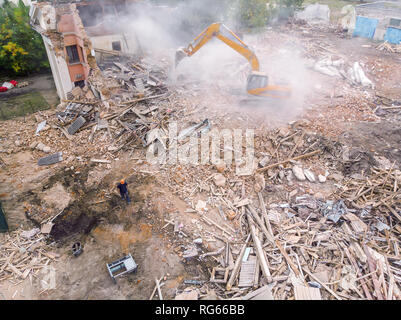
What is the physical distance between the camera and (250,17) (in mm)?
24219

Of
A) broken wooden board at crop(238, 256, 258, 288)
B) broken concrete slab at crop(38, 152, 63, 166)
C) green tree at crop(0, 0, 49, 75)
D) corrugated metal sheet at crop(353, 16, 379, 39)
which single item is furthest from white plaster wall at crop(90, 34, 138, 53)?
corrugated metal sheet at crop(353, 16, 379, 39)

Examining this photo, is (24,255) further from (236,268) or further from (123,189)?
(236,268)

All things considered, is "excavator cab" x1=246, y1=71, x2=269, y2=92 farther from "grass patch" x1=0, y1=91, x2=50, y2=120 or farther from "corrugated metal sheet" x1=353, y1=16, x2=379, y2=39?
"corrugated metal sheet" x1=353, y1=16, x2=379, y2=39

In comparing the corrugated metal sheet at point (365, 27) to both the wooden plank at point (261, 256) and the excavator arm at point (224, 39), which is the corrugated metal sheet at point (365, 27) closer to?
the excavator arm at point (224, 39)

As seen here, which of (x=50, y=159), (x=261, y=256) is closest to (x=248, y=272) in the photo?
(x=261, y=256)

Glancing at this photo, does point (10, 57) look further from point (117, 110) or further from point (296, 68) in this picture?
point (296, 68)

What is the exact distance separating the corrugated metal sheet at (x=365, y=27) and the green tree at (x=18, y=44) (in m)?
26.7

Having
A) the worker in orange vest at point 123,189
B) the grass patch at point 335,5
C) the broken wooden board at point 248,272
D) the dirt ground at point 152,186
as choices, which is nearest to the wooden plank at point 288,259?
the broken wooden board at point 248,272

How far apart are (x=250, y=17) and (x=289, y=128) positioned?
15.7 meters

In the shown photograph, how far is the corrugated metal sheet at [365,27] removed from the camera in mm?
23941

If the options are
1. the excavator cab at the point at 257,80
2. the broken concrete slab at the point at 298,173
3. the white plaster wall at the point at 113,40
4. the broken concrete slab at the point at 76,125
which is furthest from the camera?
the white plaster wall at the point at 113,40

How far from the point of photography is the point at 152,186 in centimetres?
1114

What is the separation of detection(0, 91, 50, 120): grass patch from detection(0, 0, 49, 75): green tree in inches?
151

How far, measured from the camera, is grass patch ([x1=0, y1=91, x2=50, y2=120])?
1719 cm
